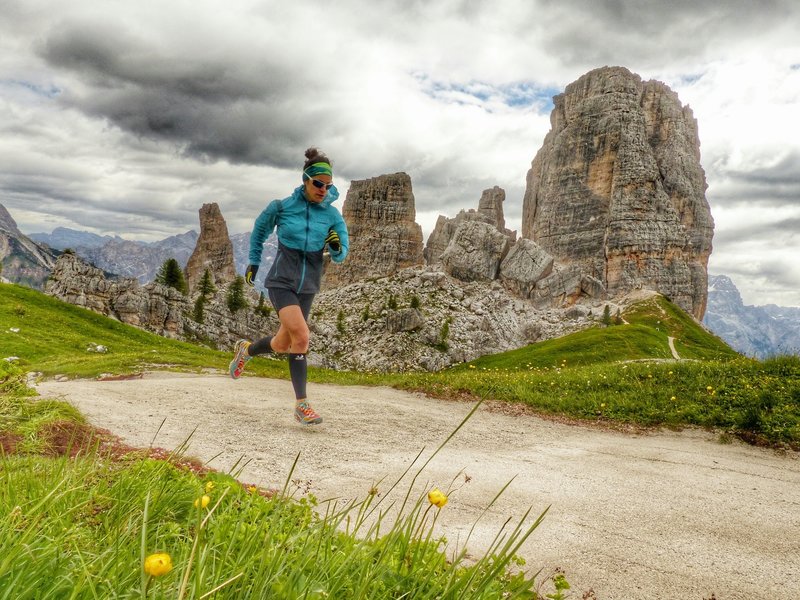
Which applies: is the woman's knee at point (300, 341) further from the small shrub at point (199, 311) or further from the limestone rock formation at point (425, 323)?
the small shrub at point (199, 311)

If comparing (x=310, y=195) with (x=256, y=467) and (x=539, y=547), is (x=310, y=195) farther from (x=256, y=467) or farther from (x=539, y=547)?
(x=539, y=547)

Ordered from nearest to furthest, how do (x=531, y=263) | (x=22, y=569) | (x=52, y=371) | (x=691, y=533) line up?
(x=22, y=569) < (x=691, y=533) < (x=52, y=371) < (x=531, y=263)

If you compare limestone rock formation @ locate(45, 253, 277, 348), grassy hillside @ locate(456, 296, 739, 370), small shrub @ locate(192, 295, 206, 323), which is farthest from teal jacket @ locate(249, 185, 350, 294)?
small shrub @ locate(192, 295, 206, 323)

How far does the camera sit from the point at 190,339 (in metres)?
80.4

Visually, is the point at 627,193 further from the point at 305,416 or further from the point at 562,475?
the point at 562,475

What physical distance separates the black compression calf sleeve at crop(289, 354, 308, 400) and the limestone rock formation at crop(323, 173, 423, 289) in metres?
153

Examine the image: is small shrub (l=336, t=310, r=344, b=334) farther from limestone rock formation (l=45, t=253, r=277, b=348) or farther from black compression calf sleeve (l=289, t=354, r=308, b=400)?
black compression calf sleeve (l=289, t=354, r=308, b=400)

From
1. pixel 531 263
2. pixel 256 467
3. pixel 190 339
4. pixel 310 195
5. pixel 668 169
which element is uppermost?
pixel 668 169

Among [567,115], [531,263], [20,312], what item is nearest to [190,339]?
[20,312]

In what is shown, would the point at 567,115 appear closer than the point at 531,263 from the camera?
→ No

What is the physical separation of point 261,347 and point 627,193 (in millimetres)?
149217

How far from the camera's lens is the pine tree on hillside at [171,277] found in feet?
316

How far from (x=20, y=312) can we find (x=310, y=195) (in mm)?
38289

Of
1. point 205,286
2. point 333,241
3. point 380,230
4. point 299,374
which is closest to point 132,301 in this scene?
point 205,286
